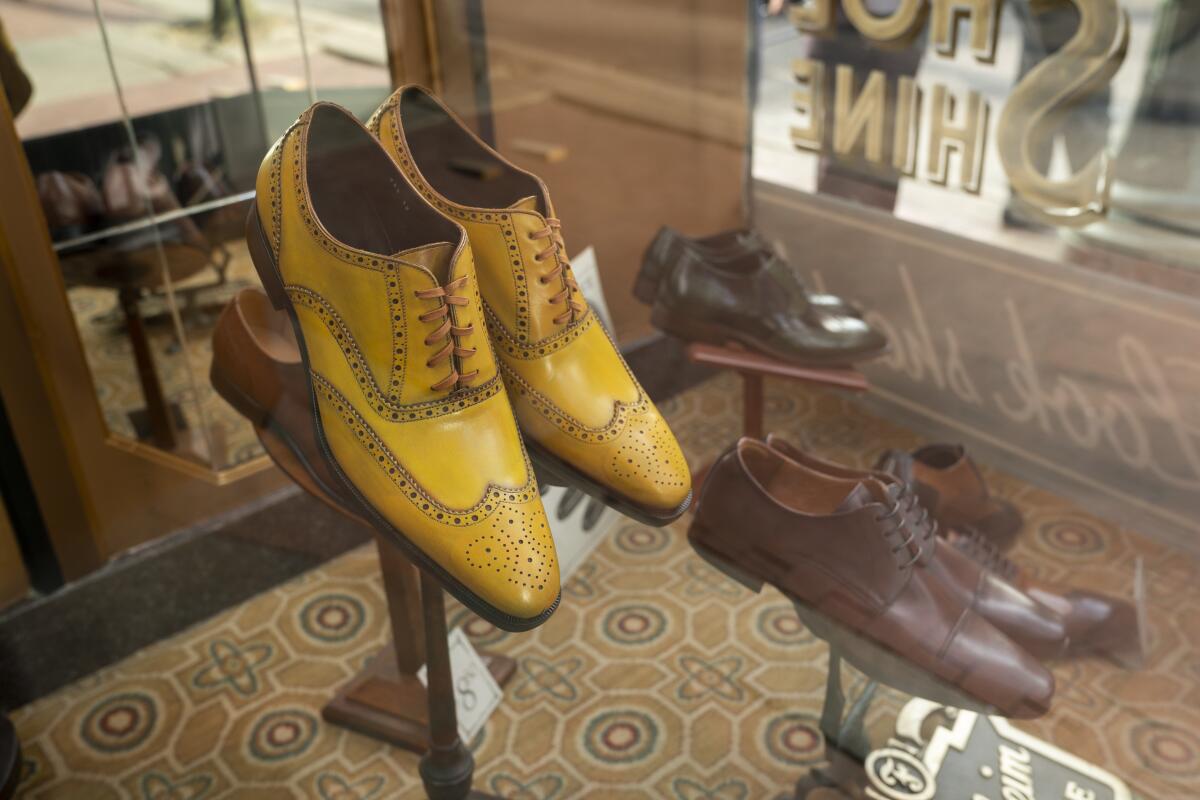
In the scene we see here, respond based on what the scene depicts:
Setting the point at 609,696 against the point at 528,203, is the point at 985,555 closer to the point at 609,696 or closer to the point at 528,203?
the point at 609,696

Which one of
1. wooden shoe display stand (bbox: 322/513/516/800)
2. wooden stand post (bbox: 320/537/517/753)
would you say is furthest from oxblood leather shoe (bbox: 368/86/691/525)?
wooden stand post (bbox: 320/537/517/753)

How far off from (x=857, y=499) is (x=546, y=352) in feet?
1.06

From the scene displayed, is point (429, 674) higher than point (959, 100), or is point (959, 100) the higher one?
point (959, 100)

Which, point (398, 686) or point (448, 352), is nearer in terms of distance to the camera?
point (448, 352)

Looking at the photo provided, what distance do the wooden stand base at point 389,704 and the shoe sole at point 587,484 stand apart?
0.53 metres

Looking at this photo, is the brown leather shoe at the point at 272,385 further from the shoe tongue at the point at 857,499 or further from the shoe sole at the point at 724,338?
the shoe sole at the point at 724,338

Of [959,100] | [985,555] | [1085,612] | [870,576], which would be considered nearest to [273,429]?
[870,576]

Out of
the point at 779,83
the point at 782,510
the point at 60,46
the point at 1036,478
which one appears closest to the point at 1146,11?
the point at 779,83

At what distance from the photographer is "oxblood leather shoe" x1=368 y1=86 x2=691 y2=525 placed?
0.74m

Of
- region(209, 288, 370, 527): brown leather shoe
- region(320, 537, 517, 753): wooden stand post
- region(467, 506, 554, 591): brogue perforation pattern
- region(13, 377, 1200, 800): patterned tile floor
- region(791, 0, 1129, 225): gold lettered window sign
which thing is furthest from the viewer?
region(791, 0, 1129, 225): gold lettered window sign

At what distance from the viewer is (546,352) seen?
29.8 inches

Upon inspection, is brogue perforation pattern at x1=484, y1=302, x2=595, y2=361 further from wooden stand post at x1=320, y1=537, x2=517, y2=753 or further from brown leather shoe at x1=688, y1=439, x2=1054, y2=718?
wooden stand post at x1=320, y1=537, x2=517, y2=753

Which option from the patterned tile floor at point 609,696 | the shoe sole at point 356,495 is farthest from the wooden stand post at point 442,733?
the shoe sole at point 356,495

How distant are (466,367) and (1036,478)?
117 cm
